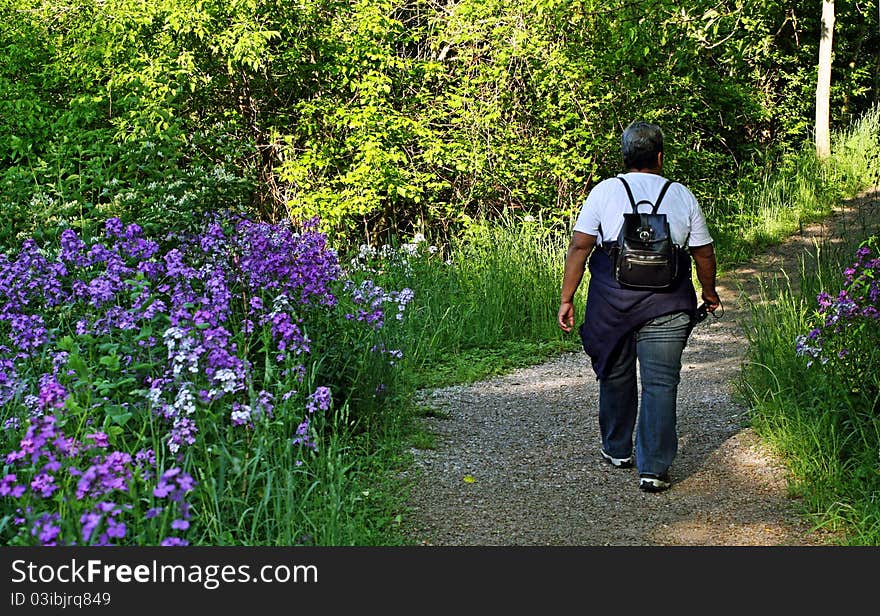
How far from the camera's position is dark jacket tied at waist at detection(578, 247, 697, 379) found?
4719 millimetres

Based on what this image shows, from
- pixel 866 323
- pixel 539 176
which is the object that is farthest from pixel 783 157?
pixel 866 323

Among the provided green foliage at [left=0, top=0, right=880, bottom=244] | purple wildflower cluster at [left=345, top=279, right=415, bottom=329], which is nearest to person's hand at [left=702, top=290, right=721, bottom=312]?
purple wildflower cluster at [left=345, top=279, right=415, bottom=329]

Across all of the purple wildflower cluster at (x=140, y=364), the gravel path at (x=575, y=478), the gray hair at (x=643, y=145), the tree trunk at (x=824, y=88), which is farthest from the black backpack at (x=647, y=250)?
the tree trunk at (x=824, y=88)

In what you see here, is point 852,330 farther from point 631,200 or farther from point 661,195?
point 631,200

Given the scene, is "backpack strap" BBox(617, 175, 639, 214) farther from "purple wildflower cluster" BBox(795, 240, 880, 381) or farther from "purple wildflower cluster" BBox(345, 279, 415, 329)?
"purple wildflower cluster" BBox(345, 279, 415, 329)

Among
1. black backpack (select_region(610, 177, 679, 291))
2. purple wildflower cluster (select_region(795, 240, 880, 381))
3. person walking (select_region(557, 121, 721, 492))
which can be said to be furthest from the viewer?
purple wildflower cluster (select_region(795, 240, 880, 381))

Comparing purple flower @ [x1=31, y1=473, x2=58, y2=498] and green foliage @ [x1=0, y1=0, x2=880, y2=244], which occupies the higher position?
green foliage @ [x1=0, y1=0, x2=880, y2=244]

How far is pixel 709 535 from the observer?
4.32 meters

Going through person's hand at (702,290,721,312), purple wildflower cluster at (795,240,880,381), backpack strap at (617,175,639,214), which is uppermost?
backpack strap at (617,175,639,214)

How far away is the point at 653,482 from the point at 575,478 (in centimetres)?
43

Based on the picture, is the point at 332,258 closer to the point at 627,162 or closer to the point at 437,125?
the point at 627,162

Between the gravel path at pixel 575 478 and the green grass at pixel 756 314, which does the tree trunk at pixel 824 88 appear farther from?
the gravel path at pixel 575 478

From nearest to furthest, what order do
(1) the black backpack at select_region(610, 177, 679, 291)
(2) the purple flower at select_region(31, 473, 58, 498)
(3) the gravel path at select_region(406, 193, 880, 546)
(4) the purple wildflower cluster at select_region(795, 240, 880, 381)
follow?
(2) the purple flower at select_region(31, 473, 58, 498), (3) the gravel path at select_region(406, 193, 880, 546), (1) the black backpack at select_region(610, 177, 679, 291), (4) the purple wildflower cluster at select_region(795, 240, 880, 381)

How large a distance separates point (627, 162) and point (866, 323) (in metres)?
1.39
